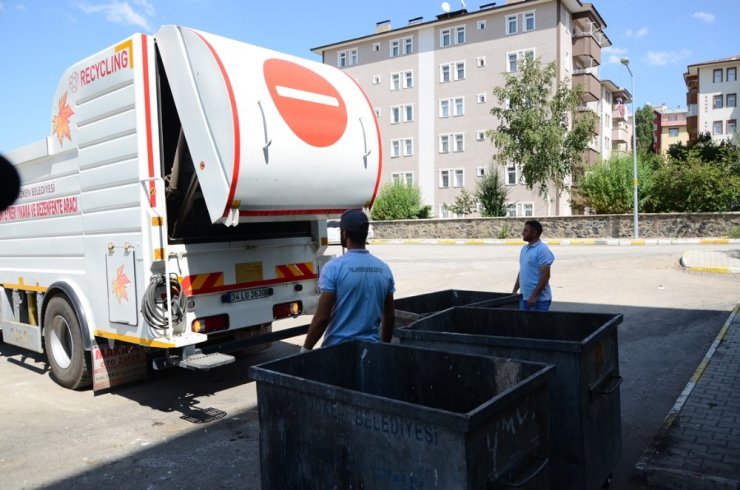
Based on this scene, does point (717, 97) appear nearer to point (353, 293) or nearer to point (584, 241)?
point (584, 241)

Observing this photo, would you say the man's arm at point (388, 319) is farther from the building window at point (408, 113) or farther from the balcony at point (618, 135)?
the balcony at point (618, 135)

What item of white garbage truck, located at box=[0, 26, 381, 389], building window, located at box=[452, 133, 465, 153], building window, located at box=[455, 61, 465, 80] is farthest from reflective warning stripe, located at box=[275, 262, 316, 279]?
building window, located at box=[455, 61, 465, 80]

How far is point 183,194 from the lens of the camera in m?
6.00

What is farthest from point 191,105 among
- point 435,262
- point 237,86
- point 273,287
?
point 435,262

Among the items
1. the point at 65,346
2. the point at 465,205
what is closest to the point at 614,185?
the point at 465,205

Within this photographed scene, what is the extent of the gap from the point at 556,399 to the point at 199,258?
149 inches

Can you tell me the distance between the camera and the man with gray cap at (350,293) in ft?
12.4

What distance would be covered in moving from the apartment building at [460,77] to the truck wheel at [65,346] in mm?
38627

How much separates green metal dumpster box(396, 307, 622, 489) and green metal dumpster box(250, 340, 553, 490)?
0.57m

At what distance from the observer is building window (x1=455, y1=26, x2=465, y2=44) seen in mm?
48344

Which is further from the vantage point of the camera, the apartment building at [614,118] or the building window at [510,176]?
the apartment building at [614,118]

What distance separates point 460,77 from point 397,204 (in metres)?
15.4

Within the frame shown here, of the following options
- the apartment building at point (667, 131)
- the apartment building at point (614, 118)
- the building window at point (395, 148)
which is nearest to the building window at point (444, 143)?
the building window at point (395, 148)

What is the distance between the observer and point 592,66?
161 ft
